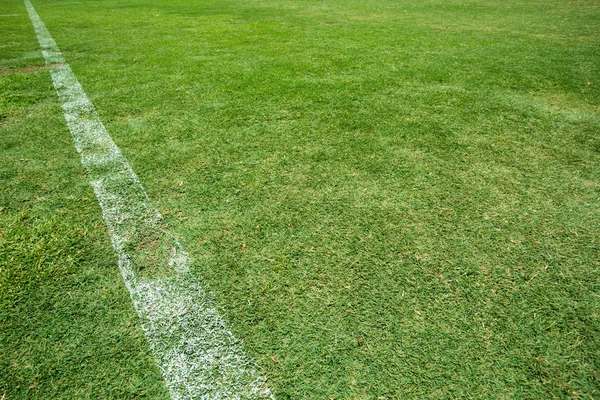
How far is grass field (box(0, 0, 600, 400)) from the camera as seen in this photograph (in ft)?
4.52

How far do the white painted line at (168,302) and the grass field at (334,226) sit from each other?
0.06 meters

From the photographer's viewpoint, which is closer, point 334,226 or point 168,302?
point 168,302

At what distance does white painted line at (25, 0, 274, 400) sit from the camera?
4.35 ft

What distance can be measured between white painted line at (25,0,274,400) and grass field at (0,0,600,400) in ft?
0.19

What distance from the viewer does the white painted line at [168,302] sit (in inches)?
52.2

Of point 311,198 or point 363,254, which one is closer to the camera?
point 363,254

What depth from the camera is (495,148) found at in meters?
2.89

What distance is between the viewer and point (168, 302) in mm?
1633

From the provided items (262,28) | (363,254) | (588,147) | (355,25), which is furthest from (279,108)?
(355,25)

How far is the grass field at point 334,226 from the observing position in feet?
4.52

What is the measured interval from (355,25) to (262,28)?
2156 millimetres

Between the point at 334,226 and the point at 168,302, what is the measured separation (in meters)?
0.96

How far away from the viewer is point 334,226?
2062mm

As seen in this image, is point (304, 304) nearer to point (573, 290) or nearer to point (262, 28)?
point (573, 290)
